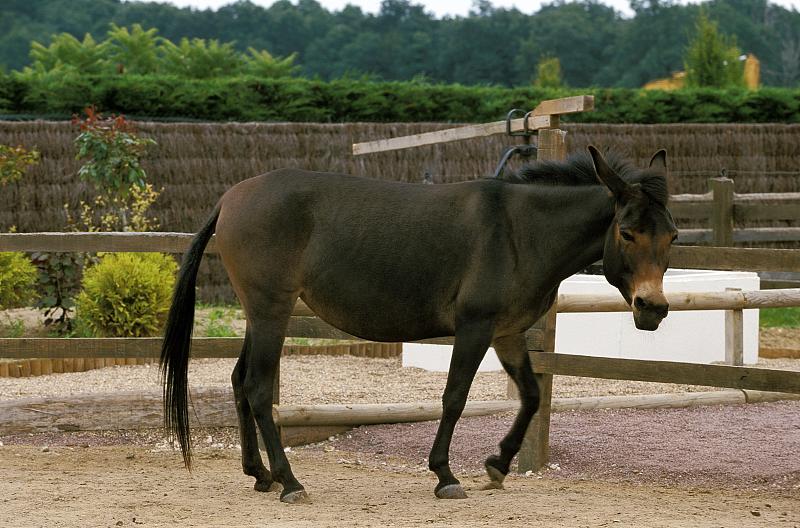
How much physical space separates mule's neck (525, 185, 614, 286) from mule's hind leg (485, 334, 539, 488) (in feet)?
1.47

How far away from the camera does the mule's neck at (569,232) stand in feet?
16.3

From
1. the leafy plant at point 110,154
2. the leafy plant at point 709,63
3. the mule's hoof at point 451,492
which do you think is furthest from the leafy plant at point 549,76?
the mule's hoof at point 451,492

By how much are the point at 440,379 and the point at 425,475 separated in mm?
2916

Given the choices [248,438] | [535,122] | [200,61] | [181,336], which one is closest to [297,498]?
[248,438]

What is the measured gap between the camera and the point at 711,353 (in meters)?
8.79

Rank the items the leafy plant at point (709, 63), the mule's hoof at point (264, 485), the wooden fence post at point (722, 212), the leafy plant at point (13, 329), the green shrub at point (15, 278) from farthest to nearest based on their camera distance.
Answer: the leafy plant at point (709, 63), the wooden fence post at point (722, 212), the leafy plant at point (13, 329), the green shrub at point (15, 278), the mule's hoof at point (264, 485)

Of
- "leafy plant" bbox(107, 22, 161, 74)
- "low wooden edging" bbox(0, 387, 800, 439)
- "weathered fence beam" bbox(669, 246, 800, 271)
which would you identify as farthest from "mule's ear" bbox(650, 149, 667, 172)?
"leafy plant" bbox(107, 22, 161, 74)

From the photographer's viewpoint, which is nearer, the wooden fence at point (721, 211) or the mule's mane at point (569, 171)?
the mule's mane at point (569, 171)

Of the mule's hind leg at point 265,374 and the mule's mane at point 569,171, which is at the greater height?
the mule's mane at point 569,171

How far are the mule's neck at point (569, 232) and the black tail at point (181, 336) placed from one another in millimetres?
1674

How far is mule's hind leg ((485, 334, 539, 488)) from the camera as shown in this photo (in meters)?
5.23

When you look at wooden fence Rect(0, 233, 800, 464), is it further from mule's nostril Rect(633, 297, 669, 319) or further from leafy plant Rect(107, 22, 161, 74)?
leafy plant Rect(107, 22, 161, 74)

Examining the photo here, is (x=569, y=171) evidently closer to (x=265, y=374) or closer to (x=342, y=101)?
(x=265, y=374)

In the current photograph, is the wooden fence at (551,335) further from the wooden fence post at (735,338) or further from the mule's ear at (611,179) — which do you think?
the mule's ear at (611,179)
